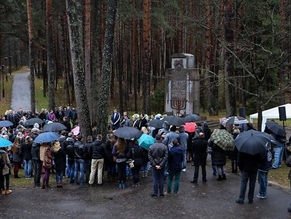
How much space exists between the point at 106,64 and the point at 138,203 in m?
5.59

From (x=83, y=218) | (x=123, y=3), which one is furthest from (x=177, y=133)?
(x=123, y=3)

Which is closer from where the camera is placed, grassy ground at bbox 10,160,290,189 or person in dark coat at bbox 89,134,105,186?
person in dark coat at bbox 89,134,105,186

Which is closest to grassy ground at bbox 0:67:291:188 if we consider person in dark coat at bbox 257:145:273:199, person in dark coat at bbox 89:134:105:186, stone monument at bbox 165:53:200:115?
person in dark coat at bbox 257:145:273:199

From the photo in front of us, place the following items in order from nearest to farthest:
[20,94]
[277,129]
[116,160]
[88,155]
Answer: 1. [116,160]
2. [88,155]
3. [277,129]
4. [20,94]

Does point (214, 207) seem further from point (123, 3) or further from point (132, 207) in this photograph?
point (123, 3)

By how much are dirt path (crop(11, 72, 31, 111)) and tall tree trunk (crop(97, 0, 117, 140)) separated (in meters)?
22.4

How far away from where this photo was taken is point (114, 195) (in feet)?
35.5

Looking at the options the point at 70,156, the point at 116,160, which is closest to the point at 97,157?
the point at 116,160

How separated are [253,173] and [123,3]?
17137 mm

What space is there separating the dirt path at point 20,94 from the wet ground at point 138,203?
25.2 meters

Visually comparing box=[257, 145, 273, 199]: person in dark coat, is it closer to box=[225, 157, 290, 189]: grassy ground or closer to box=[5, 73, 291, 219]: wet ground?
box=[5, 73, 291, 219]: wet ground

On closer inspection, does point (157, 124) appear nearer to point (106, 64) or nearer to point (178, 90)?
point (106, 64)

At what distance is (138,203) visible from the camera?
33.0 ft

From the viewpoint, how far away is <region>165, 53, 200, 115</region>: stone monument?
80.0ft
